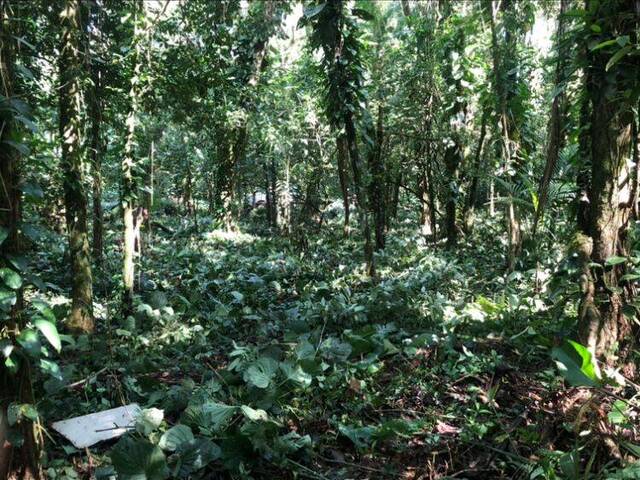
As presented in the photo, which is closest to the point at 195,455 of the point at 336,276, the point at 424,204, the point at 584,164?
the point at 584,164

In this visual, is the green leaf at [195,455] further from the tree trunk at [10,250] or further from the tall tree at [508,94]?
the tall tree at [508,94]

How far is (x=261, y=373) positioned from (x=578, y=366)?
217 centimetres

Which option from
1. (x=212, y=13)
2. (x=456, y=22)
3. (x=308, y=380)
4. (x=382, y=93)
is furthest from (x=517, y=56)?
(x=308, y=380)

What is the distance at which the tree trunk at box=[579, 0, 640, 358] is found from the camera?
351 cm

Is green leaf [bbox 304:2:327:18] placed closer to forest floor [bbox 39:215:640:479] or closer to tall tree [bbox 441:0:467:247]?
tall tree [bbox 441:0:467:247]

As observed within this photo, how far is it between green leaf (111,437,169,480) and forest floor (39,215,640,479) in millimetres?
18

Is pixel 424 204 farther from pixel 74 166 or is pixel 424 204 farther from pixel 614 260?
pixel 614 260

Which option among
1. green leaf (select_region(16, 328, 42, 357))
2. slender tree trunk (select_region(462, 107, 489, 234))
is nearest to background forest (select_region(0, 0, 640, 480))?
green leaf (select_region(16, 328, 42, 357))

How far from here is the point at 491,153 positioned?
10.6 m

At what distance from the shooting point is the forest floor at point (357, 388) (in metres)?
3.17

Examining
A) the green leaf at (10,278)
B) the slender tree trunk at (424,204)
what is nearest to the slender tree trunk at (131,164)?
the green leaf at (10,278)

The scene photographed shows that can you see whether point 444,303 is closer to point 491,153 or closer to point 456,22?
point 491,153

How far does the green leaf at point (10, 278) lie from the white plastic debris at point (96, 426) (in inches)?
56.5

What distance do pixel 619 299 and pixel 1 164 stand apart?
3.85 m
